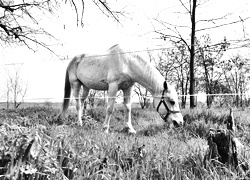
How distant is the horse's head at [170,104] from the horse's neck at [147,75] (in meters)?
0.13

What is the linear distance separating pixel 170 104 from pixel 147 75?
0.72 m

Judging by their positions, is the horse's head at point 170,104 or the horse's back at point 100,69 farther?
the horse's back at point 100,69

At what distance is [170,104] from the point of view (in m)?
4.62

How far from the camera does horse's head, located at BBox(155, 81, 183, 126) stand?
4.57 m

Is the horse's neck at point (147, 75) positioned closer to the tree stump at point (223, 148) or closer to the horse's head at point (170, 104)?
the horse's head at point (170, 104)

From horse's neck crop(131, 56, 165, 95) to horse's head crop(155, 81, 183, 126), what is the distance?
0.42 ft

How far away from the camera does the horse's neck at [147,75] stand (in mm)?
4699

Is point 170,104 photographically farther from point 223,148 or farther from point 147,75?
point 223,148

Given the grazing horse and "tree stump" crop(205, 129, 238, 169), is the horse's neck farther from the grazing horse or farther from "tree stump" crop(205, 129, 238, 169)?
"tree stump" crop(205, 129, 238, 169)

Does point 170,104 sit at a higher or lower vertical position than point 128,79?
lower

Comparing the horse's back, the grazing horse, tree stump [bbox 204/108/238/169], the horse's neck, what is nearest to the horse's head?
the grazing horse

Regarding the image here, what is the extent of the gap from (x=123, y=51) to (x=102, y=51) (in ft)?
3.08

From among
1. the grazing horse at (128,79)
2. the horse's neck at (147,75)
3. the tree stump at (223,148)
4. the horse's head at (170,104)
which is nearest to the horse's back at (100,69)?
the grazing horse at (128,79)

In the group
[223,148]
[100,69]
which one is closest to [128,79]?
[100,69]
